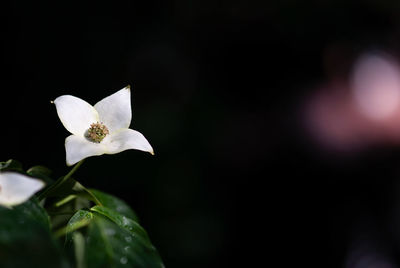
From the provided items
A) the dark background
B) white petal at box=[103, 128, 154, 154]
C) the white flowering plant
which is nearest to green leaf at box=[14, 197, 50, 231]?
the white flowering plant

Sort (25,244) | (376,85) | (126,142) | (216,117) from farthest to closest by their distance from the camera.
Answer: (216,117) < (376,85) < (126,142) < (25,244)

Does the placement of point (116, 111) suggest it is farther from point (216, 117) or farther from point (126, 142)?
point (216, 117)

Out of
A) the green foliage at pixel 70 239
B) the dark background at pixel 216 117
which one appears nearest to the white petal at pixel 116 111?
the green foliage at pixel 70 239

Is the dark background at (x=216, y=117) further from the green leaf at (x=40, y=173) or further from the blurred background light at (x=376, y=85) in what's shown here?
the green leaf at (x=40, y=173)

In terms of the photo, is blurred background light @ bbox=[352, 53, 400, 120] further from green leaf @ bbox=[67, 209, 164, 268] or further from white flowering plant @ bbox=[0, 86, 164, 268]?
green leaf @ bbox=[67, 209, 164, 268]

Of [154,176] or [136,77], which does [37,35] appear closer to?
[136,77]

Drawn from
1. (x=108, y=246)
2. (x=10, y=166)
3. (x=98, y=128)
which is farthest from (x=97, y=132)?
(x=108, y=246)

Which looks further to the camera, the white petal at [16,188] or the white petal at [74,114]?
the white petal at [74,114]
